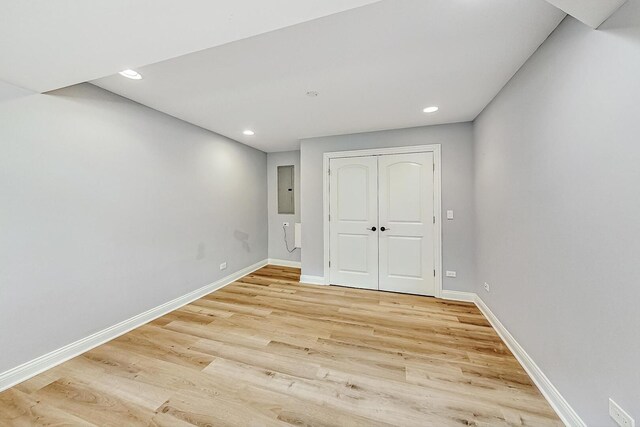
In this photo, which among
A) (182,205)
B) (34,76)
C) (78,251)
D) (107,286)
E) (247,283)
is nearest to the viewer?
(34,76)

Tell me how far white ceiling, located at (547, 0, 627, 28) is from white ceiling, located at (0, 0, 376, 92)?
34.4 inches

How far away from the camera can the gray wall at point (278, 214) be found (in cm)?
472

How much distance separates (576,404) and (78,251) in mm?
3705

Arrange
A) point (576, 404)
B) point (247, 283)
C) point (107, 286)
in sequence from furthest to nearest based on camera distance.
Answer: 1. point (247, 283)
2. point (107, 286)
3. point (576, 404)

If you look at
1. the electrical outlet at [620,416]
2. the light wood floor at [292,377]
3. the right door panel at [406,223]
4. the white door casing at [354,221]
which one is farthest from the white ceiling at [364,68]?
the light wood floor at [292,377]

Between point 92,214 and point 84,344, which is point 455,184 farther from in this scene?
point 84,344

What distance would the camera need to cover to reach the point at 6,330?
1654 mm

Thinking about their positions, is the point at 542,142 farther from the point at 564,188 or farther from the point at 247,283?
the point at 247,283

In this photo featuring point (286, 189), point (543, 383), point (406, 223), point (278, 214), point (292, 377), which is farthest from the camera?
point (278, 214)

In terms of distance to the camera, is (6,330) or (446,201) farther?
(446,201)

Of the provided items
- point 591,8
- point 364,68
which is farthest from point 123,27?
point 591,8

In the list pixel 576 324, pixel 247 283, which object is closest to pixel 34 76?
pixel 247 283

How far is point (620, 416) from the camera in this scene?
103 centimetres

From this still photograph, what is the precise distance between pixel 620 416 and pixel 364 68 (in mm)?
2423
